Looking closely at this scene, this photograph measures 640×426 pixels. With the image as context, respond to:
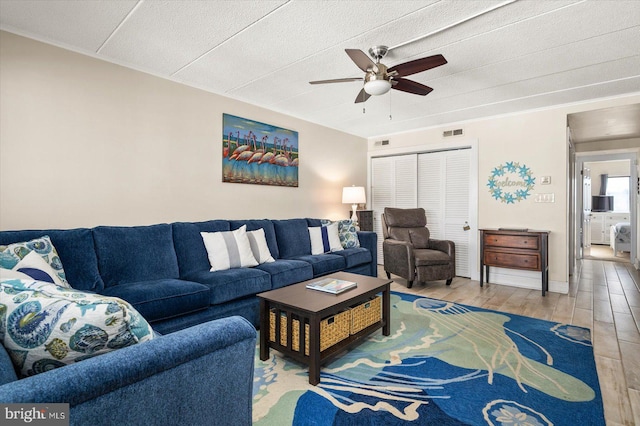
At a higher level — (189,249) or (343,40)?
(343,40)

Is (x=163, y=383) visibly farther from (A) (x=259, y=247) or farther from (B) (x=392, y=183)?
(B) (x=392, y=183)

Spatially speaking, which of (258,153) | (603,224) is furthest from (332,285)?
(603,224)

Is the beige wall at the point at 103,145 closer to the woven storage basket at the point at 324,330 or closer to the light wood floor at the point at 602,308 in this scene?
the woven storage basket at the point at 324,330

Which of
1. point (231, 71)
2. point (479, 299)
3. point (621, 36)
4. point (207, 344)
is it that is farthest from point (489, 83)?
point (207, 344)

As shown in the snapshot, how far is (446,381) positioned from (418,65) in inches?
88.2

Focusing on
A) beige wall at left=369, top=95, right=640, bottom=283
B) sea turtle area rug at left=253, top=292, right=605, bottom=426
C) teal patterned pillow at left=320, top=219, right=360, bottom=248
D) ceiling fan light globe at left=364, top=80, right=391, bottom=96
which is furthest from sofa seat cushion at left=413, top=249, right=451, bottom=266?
ceiling fan light globe at left=364, top=80, right=391, bottom=96

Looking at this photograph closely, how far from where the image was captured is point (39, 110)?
2.54 m

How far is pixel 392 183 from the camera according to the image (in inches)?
230

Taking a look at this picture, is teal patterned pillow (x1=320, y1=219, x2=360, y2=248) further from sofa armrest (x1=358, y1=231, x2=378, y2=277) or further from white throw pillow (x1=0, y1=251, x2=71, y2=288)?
white throw pillow (x1=0, y1=251, x2=71, y2=288)

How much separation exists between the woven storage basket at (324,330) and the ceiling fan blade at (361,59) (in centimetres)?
188

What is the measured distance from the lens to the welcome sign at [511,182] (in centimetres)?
442

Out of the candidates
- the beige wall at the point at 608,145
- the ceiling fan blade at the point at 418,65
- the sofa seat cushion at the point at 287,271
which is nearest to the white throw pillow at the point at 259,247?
the sofa seat cushion at the point at 287,271

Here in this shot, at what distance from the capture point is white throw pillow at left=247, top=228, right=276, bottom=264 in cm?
337

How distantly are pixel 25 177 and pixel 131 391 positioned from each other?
2622 mm
